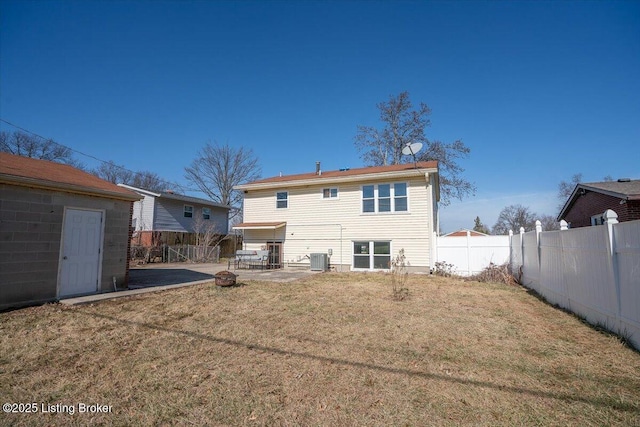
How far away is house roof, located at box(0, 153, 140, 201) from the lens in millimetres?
6875

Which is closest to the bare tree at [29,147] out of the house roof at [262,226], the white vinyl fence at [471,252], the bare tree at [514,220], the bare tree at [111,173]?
the bare tree at [111,173]

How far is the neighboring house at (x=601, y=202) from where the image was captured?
37.6 ft

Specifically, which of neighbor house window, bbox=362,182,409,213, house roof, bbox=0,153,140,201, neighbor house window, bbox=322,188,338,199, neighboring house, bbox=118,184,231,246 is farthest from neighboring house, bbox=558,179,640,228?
neighboring house, bbox=118,184,231,246

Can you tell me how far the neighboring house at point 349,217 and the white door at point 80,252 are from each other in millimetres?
8987

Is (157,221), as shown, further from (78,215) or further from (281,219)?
(78,215)

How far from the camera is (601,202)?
44.8 feet

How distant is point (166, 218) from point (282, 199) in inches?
477

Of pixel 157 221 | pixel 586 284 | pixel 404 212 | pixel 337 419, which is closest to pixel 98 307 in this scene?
pixel 337 419

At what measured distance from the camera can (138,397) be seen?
129 inches

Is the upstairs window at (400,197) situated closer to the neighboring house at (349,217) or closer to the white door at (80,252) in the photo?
the neighboring house at (349,217)

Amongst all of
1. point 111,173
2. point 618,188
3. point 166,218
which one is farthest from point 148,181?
point 618,188

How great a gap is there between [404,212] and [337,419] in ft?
41.3

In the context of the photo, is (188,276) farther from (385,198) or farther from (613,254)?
(613,254)

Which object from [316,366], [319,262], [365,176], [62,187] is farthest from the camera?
[319,262]
